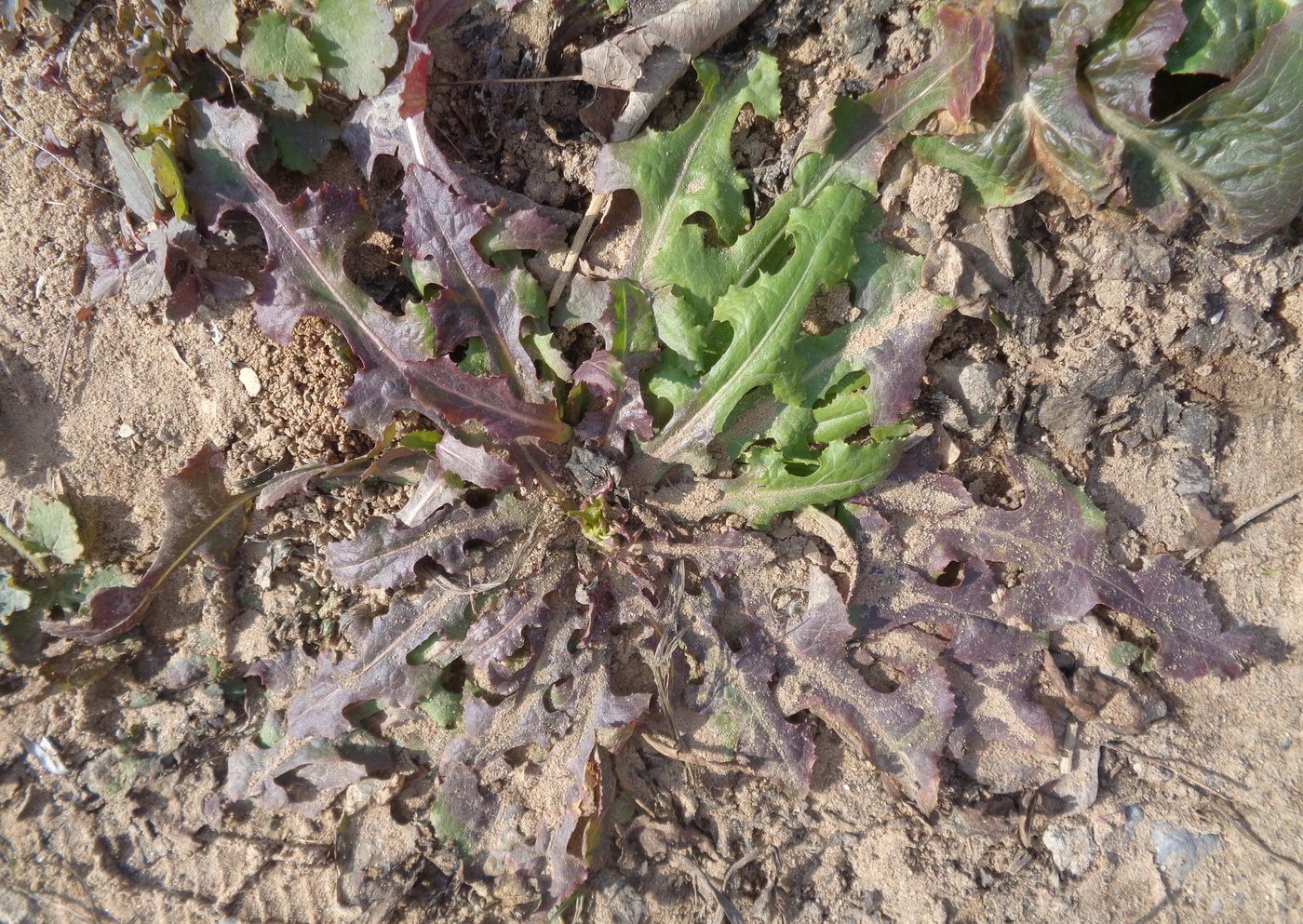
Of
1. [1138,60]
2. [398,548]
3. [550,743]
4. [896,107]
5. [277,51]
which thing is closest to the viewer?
[1138,60]

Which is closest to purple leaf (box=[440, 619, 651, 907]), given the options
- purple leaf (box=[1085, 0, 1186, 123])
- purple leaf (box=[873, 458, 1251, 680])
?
purple leaf (box=[873, 458, 1251, 680])

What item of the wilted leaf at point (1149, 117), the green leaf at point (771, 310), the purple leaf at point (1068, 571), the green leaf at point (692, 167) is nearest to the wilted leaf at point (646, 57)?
the green leaf at point (692, 167)

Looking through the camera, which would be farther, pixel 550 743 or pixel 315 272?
pixel 550 743

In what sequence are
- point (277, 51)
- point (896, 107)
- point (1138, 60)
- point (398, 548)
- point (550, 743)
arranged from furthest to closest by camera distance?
point (550, 743)
point (398, 548)
point (277, 51)
point (896, 107)
point (1138, 60)

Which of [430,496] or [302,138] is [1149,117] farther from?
[302,138]

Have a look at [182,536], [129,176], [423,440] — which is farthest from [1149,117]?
[182,536]

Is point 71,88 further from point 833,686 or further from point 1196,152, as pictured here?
point 1196,152

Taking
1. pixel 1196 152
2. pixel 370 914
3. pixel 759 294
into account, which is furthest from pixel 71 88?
pixel 1196 152
